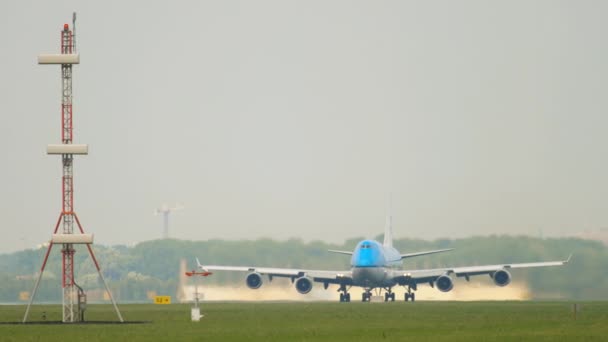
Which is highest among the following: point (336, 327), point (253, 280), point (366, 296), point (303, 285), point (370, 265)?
point (370, 265)

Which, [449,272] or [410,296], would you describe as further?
[410,296]

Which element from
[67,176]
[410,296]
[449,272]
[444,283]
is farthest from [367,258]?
[67,176]

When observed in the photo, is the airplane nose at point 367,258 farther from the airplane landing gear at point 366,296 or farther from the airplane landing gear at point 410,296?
the airplane landing gear at point 410,296

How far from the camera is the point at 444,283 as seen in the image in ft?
340

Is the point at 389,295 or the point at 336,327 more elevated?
the point at 389,295

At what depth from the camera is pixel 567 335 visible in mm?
44312

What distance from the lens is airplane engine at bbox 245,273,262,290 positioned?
10456 cm

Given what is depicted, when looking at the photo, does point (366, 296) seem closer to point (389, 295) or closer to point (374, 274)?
point (374, 274)

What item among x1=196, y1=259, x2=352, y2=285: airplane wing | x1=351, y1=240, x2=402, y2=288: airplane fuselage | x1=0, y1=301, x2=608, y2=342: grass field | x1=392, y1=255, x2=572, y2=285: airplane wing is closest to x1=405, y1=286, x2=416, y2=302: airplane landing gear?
x1=392, y1=255, x2=572, y2=285: airplane wing

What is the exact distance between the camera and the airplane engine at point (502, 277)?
Answer: 100 metres

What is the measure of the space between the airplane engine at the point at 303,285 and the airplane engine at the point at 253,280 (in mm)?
3382

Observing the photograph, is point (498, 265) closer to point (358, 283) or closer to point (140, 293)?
point (358, 283)

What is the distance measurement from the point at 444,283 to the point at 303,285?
11.8 m

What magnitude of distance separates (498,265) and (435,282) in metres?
5.51
